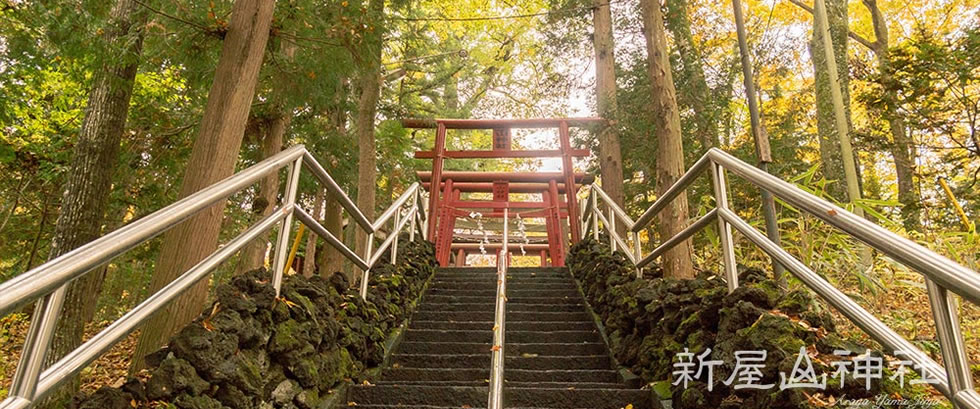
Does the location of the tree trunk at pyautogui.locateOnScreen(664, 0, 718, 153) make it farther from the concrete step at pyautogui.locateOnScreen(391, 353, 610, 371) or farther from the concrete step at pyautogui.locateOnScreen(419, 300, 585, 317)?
the concrete step at pyautogui.locateOnScreen(391, 353, 610, 371)

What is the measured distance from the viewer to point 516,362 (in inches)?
155

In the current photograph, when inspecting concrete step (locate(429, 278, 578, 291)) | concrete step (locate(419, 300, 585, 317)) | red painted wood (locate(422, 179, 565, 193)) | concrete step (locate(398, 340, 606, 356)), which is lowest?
concrete step (locate(398, 340, 606, 356))

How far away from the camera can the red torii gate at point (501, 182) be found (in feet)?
30.6

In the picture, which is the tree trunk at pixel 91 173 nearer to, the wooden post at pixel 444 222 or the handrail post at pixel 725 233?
the wooden post at pixel 444 222

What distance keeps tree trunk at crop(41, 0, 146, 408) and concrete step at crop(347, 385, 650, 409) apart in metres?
4.22

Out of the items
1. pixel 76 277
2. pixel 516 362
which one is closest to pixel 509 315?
pixel 516 362

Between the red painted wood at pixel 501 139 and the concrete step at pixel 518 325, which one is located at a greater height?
the red painted wood at pixel 501 139

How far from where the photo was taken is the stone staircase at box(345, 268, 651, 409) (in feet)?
10.0

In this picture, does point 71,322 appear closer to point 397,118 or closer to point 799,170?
point 397,118

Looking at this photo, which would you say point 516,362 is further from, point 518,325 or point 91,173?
point 91,173

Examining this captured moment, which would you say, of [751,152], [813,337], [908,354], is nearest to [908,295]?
[813,337]

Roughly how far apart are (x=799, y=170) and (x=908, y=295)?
4.90 metres
